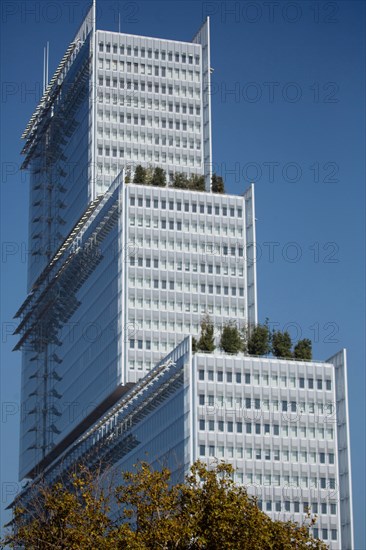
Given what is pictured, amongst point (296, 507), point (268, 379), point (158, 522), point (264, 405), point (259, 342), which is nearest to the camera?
point (158, 522)

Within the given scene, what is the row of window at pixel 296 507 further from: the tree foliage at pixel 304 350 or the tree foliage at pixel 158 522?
the tree foliage at pixel 158 522

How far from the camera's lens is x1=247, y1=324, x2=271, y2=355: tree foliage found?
188 m

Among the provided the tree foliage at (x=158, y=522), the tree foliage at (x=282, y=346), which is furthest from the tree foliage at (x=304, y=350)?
the tree foliage at (x=158, y=522)

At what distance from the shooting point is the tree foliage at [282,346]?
188 meters

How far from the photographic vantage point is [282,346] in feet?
616

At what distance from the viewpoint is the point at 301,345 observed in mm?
188625

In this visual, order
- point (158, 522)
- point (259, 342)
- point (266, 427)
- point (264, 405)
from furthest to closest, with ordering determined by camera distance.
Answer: point (259, 342) < point (264, 405) < point (266, 427) < point (158, 522)

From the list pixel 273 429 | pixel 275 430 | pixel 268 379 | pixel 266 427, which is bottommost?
pixel 275 430

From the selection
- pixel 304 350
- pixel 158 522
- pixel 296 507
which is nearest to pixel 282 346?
pixel 304 350

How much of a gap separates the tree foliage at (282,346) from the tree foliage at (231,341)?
4.65 m

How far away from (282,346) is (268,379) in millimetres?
7454

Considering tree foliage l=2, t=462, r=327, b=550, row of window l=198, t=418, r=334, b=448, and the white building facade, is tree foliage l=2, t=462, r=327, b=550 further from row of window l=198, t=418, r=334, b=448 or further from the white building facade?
row of window l=198, t=418, r=334, b=448

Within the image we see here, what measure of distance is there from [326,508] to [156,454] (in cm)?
2222

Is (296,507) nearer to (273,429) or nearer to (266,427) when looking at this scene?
(273,429)
